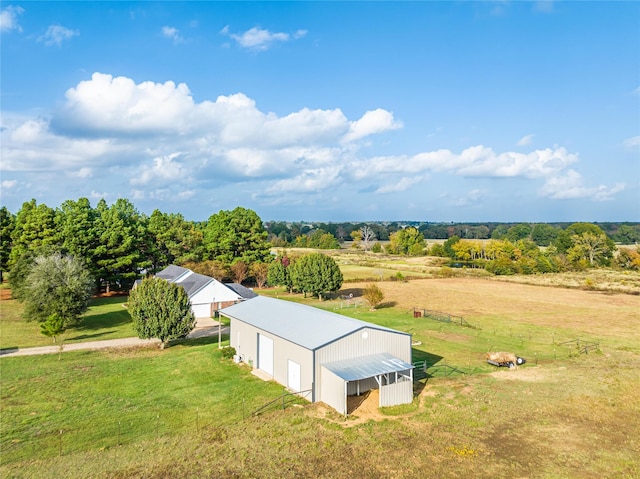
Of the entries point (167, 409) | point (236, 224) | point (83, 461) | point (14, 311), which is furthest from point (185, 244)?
point (83, 461)

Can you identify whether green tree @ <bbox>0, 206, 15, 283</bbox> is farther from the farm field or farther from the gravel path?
the farm field

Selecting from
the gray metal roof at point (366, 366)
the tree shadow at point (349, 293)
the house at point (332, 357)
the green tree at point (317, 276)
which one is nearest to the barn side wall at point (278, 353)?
the house at point (332, 357)

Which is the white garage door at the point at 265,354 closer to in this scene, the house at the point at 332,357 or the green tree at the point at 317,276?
the house at the point at 332,357

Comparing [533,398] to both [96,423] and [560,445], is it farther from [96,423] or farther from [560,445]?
[96,423]

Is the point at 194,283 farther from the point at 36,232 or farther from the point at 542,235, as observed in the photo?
the point at 542,235

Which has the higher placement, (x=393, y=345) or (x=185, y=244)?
(x=185, y=244)

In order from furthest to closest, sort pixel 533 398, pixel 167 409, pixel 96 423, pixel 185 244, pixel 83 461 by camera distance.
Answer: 1. pixel 185 244
2. pixel 533 398
3. pixel 167 409
4. pixel 96 423
5. pixel 83 461

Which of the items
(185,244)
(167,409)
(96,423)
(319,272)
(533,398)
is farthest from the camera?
(185,244)

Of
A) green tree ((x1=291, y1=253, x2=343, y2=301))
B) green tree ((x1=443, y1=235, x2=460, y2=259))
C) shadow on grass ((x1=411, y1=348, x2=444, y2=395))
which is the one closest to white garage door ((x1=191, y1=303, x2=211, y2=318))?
green tree ((x1=291, y1=253, x2=343, y2=301))
